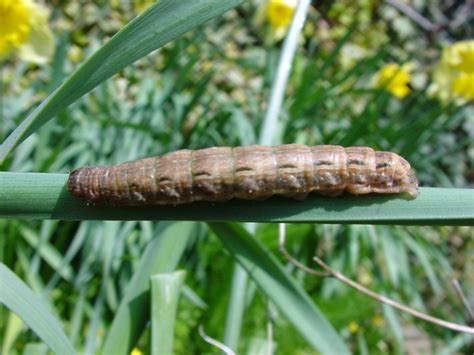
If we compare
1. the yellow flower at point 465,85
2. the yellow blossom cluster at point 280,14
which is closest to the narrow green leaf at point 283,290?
the yellow blossom cluster at point 280,14

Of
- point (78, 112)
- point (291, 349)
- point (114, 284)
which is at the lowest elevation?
point (291, 349)

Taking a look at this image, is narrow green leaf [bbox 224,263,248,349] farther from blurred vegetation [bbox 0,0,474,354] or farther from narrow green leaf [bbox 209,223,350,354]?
blurred vegetation [bbox 0,0,474,354]

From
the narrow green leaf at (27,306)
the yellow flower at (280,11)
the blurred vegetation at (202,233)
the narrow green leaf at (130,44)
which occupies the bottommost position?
the narrow green leaf at (27,306)

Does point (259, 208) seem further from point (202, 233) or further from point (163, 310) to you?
point (202, 233)

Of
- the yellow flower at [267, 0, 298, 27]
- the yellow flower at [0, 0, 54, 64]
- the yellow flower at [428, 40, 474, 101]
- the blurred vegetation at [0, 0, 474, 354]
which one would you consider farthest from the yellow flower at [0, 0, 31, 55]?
the yellow flower at [428, 40, 474, 101]

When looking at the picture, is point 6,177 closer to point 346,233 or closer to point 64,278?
point 64,278

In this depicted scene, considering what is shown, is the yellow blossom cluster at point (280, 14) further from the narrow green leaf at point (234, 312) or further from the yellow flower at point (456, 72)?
the narrow green leaf at point (234, 312)

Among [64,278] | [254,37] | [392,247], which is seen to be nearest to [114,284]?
[64,278]
